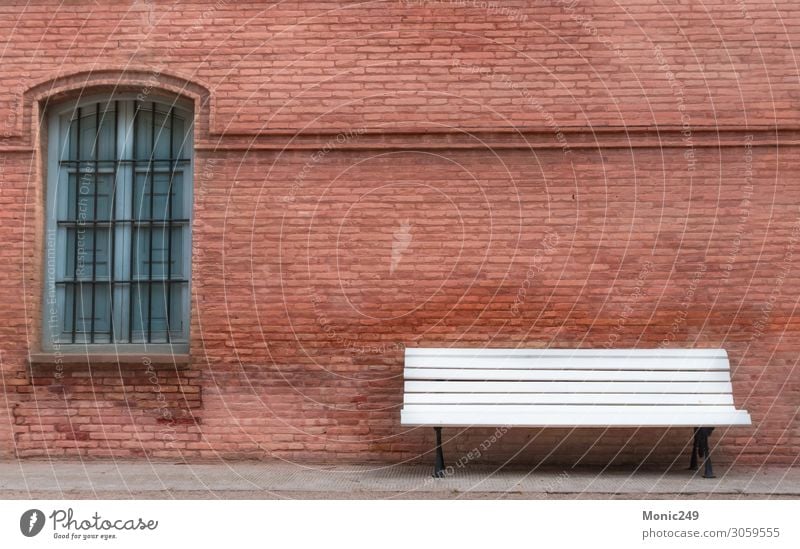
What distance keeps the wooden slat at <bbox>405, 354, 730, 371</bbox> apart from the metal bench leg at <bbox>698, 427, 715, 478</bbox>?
0.56 m

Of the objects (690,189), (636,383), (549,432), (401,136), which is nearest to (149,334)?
(401,136)

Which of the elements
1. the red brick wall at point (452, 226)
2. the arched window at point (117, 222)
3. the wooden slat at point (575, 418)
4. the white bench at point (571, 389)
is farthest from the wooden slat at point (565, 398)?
the arched window at point (117, 222)

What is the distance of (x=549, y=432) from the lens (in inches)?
360

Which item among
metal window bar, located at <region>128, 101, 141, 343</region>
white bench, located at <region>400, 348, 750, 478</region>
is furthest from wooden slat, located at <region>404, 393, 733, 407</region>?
metal window bar, located at <region>128, 101, 141, 343</region>

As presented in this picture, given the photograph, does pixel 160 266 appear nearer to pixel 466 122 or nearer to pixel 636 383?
pixel 466 122

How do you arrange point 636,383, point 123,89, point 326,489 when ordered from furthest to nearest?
point 123,89, point 636,383, point 326,489

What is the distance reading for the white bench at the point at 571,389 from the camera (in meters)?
8.52

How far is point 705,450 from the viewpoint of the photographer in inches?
333

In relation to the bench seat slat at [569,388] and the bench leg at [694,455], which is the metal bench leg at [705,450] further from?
the bench seat slat at [569,388]

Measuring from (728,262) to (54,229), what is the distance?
6.38 metres

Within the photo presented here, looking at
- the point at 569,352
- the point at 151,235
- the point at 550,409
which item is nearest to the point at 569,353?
the point at 569,352

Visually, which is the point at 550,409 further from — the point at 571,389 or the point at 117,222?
the point at 117,222

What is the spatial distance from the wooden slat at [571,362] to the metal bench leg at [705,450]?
565 mm

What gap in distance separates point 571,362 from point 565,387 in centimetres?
26
